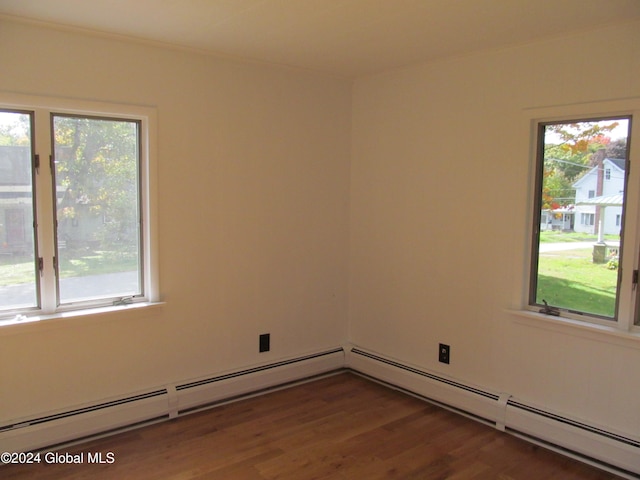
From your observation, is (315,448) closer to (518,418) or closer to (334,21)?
(518,418)

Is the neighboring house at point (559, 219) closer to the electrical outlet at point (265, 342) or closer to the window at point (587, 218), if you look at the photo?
the window at point (587, 218)

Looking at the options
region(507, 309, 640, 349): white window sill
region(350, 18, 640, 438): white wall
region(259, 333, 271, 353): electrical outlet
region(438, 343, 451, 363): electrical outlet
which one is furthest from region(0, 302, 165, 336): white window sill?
region(507, 309, 640, 349): white window sill

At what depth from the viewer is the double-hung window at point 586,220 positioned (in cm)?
275

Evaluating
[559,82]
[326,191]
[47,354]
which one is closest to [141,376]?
[47,354]

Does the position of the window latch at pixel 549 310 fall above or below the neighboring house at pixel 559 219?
below

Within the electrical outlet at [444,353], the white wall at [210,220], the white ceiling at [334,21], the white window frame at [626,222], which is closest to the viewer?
the white ceiling at [334,21]

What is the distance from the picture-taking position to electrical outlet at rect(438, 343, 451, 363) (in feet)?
11.8

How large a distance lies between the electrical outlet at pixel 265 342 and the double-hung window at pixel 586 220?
1.86 metres

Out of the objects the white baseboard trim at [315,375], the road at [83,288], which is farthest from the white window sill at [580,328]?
the road at [83,288]

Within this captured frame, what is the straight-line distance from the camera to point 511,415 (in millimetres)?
3172

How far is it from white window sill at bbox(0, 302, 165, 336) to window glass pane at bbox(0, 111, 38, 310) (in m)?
0.13

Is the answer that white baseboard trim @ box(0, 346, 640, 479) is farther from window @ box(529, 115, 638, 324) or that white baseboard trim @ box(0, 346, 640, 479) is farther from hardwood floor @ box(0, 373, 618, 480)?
window @ box(529, 115, 638, 324)

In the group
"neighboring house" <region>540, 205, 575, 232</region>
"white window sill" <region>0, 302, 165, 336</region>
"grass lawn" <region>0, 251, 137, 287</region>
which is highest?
"neighboring house" <region>540, 205, 575, 232</region>

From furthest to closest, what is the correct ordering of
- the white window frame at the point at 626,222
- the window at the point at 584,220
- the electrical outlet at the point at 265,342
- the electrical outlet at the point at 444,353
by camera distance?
the electrical outlet at the point at 265,342 → the electrical outlet at the point at 444,353 → the window at the point at 584,220 → the white window frame at the point at 626,222
